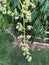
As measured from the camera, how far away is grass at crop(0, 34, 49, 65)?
3661 mm

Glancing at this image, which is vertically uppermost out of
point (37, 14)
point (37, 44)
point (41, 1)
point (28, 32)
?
point (41, 1)

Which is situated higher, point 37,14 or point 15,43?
point 37,14

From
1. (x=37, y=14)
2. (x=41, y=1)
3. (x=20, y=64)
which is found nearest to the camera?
(x=41, y=1)

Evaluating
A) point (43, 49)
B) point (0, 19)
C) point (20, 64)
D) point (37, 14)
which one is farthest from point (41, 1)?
point (43, 49)

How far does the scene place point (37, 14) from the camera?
2.10 meters

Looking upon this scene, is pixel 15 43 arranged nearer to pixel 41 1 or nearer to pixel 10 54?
pixel 10 54

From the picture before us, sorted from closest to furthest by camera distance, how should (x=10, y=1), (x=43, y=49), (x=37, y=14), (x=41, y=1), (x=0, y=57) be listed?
(x=10, y=1), (x=41, y=1), (x=37, y=14), (x=0, y=57), (x=43, y=49)

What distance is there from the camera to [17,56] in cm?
381

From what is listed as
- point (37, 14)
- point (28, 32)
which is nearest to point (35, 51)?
point (28, 32)

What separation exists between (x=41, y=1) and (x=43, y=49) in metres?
2.38

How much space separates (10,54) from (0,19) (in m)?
2.13

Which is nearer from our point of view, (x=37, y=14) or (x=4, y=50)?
(x=37, y=14)

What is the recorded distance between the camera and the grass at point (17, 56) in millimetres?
3661

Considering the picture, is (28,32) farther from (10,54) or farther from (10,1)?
→ (10,54)
